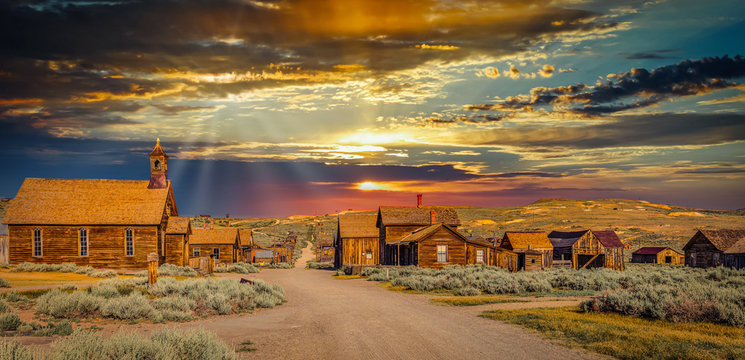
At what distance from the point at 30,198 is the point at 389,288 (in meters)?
35.9

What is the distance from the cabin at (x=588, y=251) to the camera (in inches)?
2154

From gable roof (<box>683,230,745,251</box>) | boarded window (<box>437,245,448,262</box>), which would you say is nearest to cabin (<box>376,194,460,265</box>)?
boarded window (<box>437,245,448,262</box>)

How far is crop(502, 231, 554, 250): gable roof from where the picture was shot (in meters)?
52.8

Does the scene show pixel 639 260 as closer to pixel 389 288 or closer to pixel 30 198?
pixel 389 288

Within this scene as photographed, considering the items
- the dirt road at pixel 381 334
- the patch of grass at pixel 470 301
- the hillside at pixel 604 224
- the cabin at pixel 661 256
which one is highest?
the dirt road at pixel 381 334

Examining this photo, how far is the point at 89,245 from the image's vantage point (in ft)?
145

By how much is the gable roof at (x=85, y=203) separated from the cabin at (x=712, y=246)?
185 ft

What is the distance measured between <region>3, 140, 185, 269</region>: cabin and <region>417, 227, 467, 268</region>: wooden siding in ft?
80.2

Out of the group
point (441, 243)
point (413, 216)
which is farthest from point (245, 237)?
point (441, 243)

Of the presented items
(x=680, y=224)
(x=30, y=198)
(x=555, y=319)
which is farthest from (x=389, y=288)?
(x=680, y=224)

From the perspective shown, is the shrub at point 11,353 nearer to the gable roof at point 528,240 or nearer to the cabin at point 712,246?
the gable roof at point 528,240

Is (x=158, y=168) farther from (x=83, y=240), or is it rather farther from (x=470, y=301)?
(x=470, y=301)

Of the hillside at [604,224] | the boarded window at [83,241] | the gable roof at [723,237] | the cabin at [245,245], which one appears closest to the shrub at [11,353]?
the boarded window at [83,241]

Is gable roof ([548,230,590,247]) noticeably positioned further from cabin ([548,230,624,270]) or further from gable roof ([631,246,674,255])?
gable roof ([631,246,674,255])
